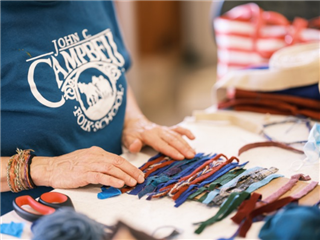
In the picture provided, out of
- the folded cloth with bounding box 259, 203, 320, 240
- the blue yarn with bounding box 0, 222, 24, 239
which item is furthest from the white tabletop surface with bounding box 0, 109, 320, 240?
the folded cloth with bounding box 259, 203, 320, 240

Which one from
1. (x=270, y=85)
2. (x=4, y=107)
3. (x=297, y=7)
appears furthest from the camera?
(x=297, y=7)

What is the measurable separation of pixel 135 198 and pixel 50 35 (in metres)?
0.55

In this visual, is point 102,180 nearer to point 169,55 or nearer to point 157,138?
point 157,138

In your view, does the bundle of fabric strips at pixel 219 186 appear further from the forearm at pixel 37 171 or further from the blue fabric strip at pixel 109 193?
the forearm at pixel 37 171

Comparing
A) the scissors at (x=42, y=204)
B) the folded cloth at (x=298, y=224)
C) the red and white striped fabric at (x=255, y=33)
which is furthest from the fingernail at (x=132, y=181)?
the red and white striped fabric at (x=255, y=33)

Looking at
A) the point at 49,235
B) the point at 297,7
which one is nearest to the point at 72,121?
the point at 49,235

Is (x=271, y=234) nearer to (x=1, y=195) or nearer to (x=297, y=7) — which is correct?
(x=1, y=195)

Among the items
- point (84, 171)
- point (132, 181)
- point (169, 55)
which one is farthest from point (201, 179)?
point (169, 55)

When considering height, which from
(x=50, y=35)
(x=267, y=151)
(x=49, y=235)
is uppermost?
(x=50, y=35)

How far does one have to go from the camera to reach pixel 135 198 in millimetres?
995

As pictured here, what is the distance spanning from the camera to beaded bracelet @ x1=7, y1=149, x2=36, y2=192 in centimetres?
107

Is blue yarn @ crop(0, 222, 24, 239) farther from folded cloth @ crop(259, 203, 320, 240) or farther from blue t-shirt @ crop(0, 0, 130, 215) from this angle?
folded cloth @ crop(259, 203, 320, 240)

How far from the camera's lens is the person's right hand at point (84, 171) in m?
1.03

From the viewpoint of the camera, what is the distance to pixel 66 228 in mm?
718
